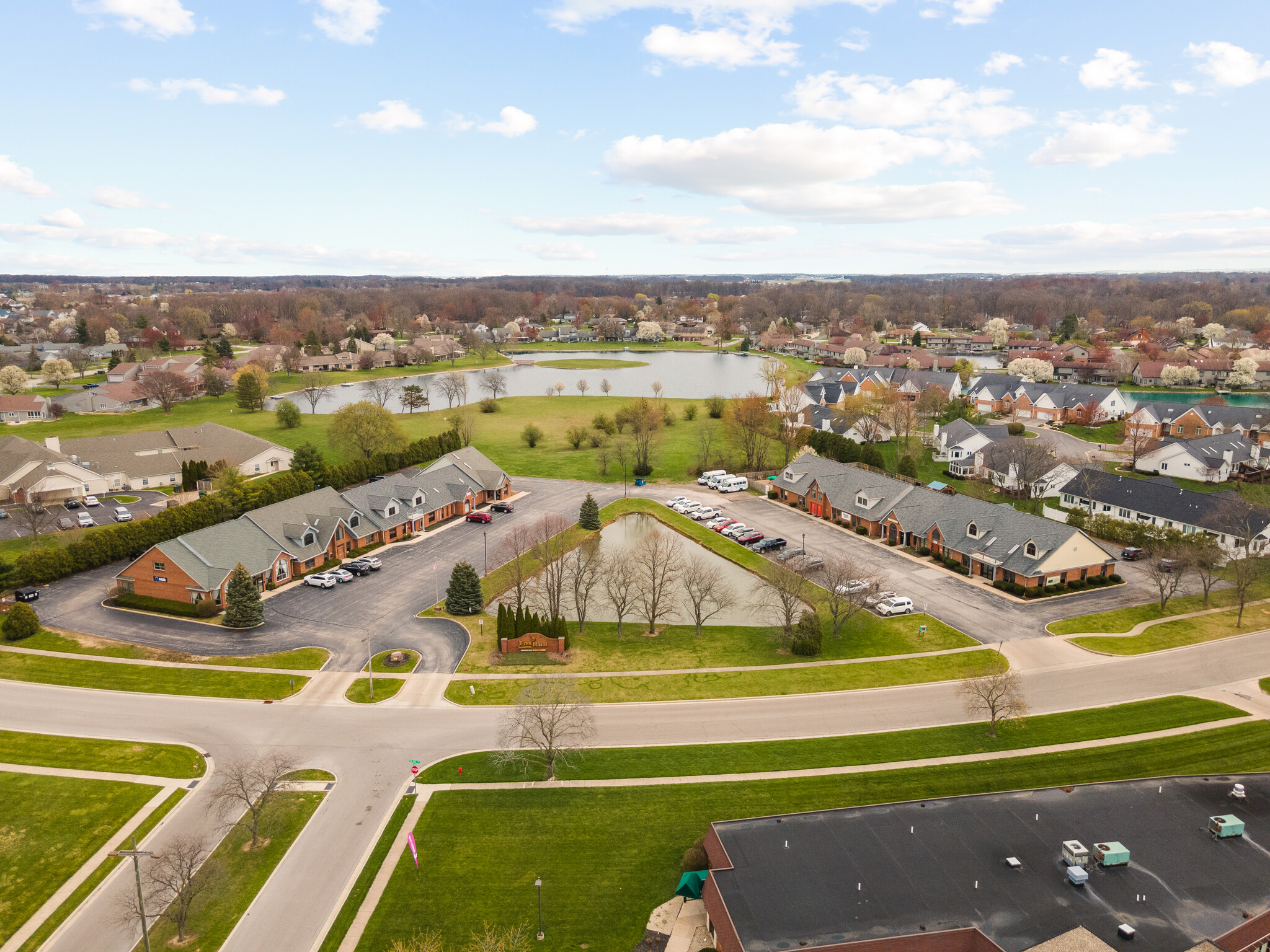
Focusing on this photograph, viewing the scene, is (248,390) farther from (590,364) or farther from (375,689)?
(375,689)

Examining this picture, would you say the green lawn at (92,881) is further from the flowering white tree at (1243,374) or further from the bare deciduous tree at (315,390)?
the flowering white tree at (1243,374)

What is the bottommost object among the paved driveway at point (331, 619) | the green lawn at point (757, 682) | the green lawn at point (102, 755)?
the green lawn at point (102, 755)

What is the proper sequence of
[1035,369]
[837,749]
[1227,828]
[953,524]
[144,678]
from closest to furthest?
[1227,828], [837,749], [144,678], [953,524], [1035,369]

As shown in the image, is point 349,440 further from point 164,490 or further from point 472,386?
point 472,386

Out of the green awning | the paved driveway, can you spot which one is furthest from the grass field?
the green awning

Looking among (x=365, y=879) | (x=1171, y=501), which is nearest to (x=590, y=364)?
(x=1171, y=501)

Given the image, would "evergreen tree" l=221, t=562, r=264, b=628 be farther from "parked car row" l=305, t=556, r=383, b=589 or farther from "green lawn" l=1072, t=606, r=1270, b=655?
"green lawn" l=1072, t=606, r=1270, b=655

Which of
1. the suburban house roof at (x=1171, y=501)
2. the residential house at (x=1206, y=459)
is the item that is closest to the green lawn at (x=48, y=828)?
the suburban house roof at (x=1171, y=501)
